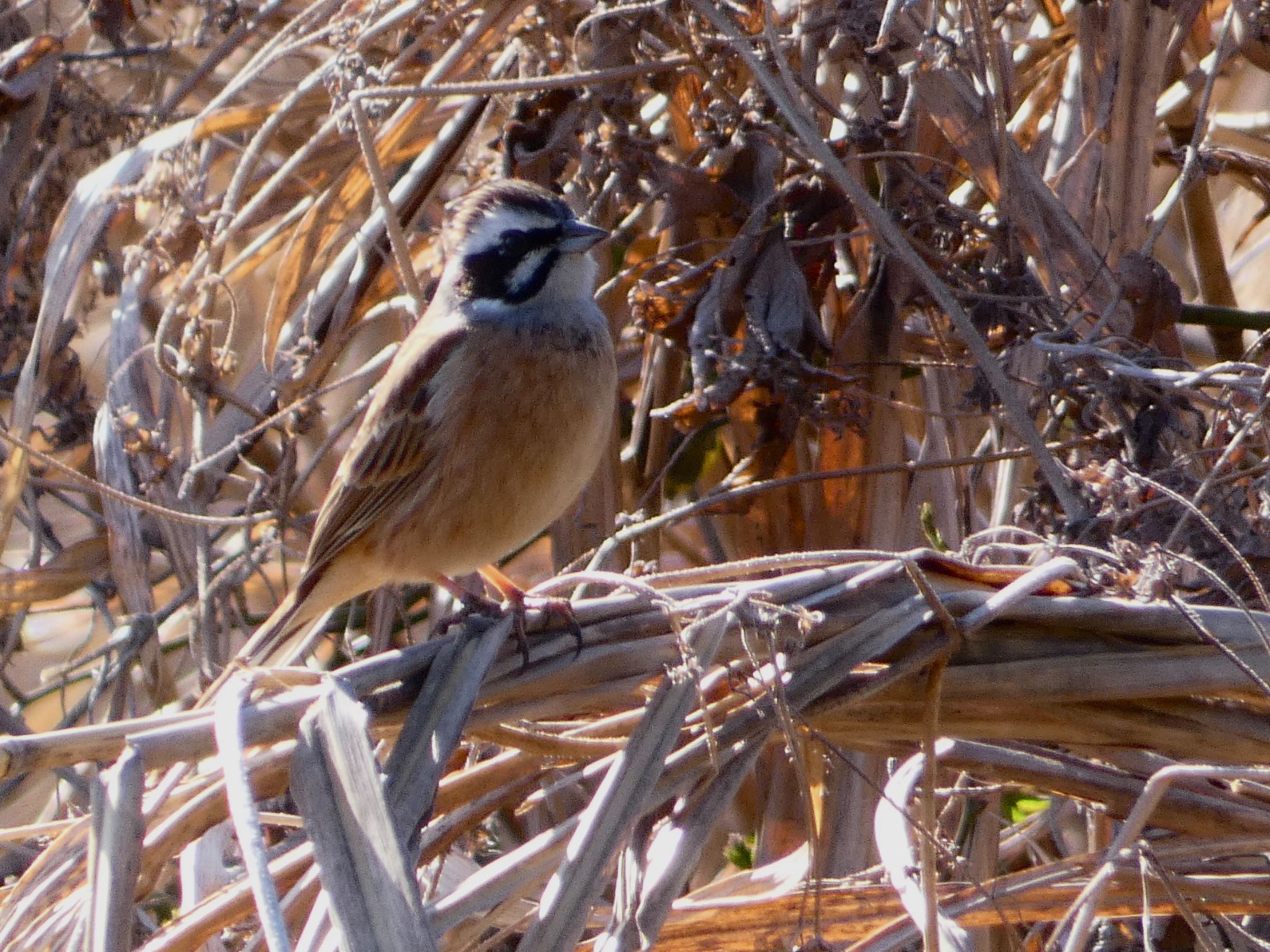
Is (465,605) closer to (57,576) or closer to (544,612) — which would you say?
(57,576)

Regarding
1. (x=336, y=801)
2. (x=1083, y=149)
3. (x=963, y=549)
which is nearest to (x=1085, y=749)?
(x=963, y=549)

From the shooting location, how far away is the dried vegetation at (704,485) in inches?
64.4

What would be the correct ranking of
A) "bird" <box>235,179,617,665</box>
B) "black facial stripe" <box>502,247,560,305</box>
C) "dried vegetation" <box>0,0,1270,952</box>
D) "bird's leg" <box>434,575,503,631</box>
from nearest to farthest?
"dried vegetation" <box>0,0,1270,952</box> → "bird's leg" <box>434,575,503,631</box> → "bird" <box>235,179,617,665</box> → "black facial stripe" <box>502,247,560,305</box>

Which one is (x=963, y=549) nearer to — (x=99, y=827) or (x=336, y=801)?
(x=336, y=801)

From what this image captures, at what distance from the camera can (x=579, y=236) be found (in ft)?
10.0

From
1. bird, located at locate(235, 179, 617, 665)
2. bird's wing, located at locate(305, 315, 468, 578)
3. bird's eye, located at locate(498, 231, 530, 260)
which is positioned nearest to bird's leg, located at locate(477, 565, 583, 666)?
bird, located at locate(235, 179, 617, 665)

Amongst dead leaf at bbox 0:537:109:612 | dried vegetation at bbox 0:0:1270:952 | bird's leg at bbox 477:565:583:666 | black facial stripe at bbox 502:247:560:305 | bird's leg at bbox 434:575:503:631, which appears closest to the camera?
dried vegetation at bbox 0:0:1270:952

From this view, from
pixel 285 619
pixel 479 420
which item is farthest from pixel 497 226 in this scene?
pixel 285 619

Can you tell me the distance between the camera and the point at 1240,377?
7.46ft

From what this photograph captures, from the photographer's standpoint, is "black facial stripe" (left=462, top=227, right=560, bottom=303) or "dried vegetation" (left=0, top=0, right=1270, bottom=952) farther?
"black facial stripe" (left=462, top=227, right=560, bottom=303)

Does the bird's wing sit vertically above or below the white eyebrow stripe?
below

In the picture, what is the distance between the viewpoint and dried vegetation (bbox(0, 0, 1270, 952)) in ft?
5.37

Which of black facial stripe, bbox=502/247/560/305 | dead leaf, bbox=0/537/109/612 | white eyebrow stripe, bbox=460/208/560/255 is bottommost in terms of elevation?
dead leaf, bbox=0/537/109/612

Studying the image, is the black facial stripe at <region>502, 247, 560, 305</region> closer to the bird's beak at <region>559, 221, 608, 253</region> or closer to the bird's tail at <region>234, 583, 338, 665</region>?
the bird's beak at <region>559, 221, 608, 253</region>
